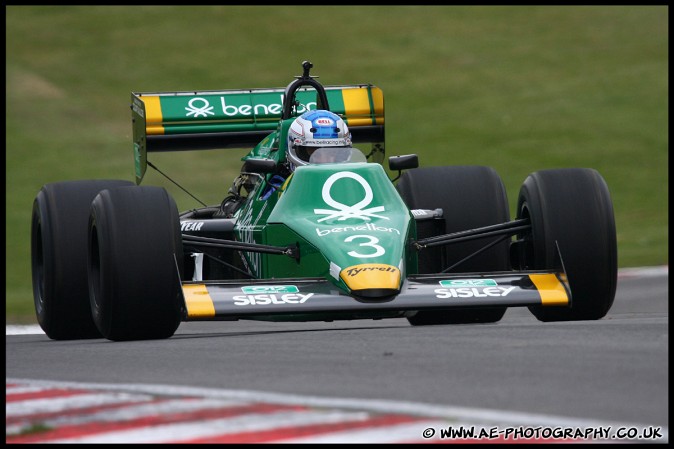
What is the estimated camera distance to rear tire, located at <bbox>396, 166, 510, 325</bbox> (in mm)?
10930

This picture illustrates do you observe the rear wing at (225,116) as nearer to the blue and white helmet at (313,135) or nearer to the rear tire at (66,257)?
the blue and white helmet at (313,135)

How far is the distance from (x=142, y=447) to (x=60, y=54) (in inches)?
1318

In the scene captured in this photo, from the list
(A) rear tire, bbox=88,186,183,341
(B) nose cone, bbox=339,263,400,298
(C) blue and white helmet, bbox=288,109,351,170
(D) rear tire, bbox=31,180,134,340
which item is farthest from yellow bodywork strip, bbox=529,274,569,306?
(D) rear tire, bbox=31,180,134,340

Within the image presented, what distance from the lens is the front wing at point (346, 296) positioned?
886 cm

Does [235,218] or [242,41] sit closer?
[235,218]

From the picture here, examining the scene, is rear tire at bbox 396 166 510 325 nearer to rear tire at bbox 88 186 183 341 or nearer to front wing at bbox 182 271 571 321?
front wing at bbox 182 271 571 321

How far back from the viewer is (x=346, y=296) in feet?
29.5

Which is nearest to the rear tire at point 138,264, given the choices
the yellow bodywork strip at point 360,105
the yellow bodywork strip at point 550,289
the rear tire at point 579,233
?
the yellow bodywork strip at point 550,289

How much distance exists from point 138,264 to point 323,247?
4.03 feet

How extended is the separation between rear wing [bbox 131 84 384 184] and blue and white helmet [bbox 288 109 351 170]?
1.76 meters

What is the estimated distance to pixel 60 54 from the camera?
3756 cm

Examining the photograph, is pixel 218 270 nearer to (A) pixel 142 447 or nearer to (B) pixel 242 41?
(A) pixel 142 447

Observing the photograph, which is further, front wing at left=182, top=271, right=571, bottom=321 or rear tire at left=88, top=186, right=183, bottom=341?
rear tire at left=88, top=186, right=183, bottom=341

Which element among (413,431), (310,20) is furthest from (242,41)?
(413,431)
